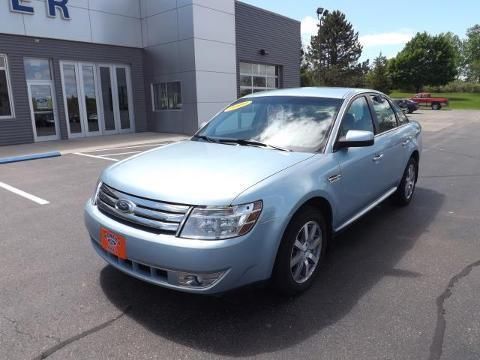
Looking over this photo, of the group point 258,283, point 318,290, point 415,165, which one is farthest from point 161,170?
point 415,165

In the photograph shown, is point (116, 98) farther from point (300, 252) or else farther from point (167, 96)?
point (300, 252)

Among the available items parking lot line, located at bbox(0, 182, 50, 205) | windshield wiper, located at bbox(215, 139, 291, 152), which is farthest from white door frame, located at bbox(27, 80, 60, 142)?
windshield wiper, located at bbox(215, 139, 291, 152)

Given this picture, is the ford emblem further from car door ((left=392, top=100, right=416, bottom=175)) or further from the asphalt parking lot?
car door ((left=392, top=100, right=416, bottom=175))

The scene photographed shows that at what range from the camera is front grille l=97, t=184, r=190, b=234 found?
2.64 meters

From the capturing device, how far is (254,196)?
106 inches

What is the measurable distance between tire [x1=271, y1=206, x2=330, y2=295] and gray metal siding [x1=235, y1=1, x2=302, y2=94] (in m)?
16.5

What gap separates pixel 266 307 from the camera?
3053mm

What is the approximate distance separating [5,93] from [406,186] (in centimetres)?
1373

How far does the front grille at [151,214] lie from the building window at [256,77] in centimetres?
1731

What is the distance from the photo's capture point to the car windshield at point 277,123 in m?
3.69

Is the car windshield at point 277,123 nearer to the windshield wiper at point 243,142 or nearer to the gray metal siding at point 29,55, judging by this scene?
the windshield wiper at point 243,142

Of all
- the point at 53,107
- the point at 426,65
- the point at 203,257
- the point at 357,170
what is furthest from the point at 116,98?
the point at 426,65

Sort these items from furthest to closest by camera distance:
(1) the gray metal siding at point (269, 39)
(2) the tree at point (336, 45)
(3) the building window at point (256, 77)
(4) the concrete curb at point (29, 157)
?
(2) the tree at point (336, 45)
(3) the building window at point (256, 77)
(1) the gray metal siding at point (269, 39)
(4) the concrete curb at point (29, 157)

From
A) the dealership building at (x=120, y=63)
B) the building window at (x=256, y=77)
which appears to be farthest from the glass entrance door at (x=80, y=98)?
the building window at (x=256, y=77)
